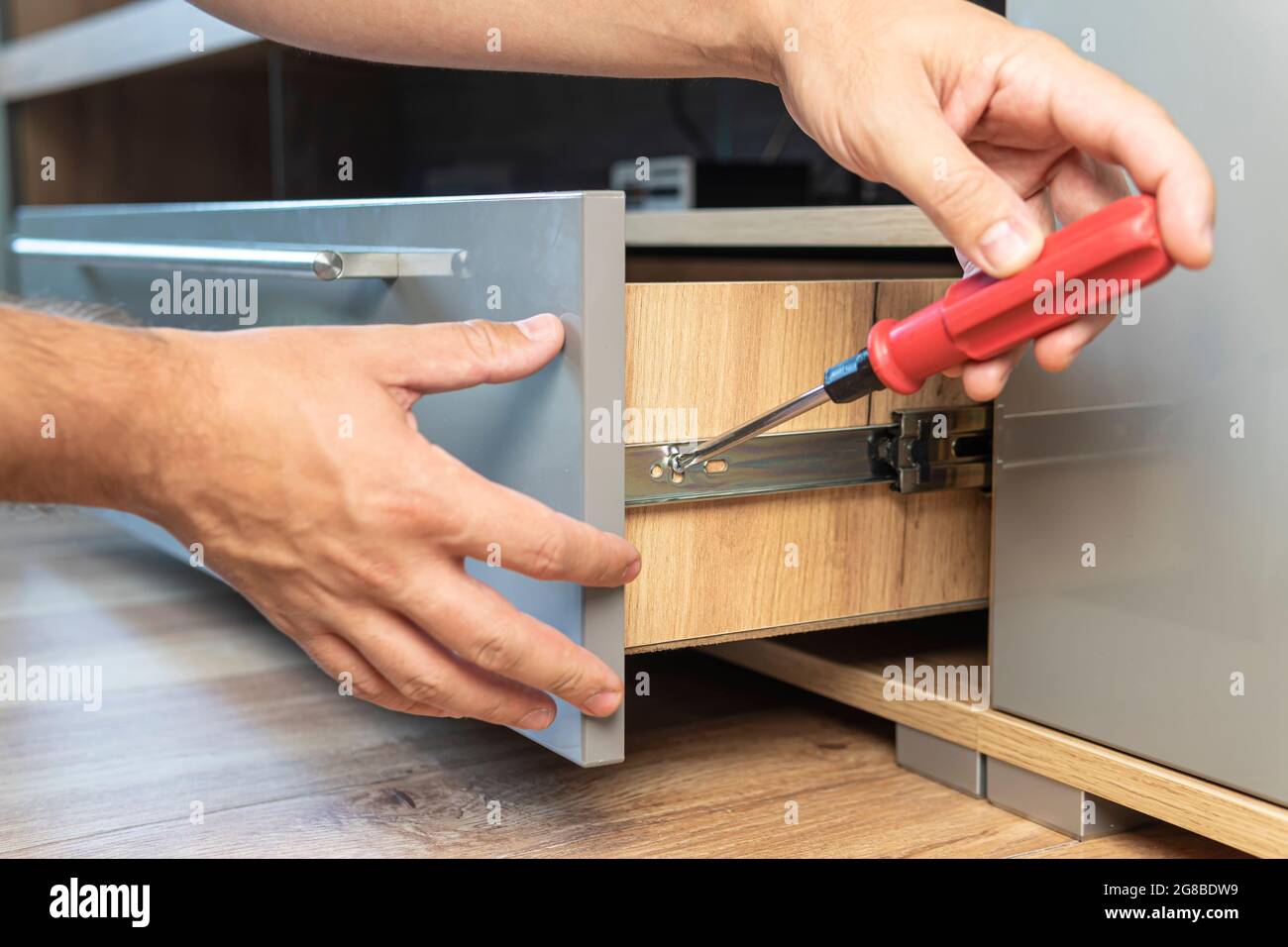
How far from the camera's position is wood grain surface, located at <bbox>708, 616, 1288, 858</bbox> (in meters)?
0.61

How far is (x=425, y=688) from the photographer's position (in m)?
0.56

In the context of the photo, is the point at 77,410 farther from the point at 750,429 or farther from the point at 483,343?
the point at 750,429

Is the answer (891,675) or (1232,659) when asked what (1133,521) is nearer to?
(1232,659)

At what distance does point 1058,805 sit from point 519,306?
377mm

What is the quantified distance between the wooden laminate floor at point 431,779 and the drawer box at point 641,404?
0.11 m

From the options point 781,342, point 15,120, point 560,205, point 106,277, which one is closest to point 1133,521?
point 781,342

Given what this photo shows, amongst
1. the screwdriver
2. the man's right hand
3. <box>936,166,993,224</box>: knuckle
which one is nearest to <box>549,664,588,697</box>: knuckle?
the man's right hand

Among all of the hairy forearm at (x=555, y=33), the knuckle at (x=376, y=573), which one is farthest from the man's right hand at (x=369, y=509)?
the hairy forearm at (x=555, y=33)

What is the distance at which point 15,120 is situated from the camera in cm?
210

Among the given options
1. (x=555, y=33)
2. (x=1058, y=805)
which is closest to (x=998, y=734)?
(x=1058, y=805)

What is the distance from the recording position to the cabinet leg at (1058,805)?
2.26ft

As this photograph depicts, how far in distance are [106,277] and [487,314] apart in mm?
639

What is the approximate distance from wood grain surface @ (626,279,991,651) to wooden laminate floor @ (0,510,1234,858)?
117 millimetres

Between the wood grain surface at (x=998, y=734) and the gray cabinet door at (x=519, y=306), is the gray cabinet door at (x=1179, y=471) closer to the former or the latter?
the wood grain surface at (x=998, y=734)
